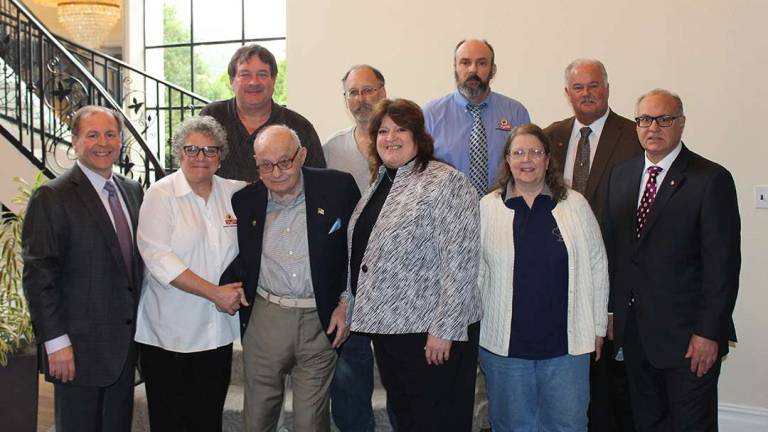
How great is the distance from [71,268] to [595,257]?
80.0 inches

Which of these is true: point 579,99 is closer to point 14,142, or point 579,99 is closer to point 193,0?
point 14,142

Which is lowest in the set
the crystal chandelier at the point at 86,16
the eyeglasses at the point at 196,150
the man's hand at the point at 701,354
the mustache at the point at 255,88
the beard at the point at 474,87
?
the man's hand at the point at 701,354

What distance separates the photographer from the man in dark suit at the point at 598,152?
11.6 feet

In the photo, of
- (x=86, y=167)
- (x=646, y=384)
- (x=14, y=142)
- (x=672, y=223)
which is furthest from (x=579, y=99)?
(x=14, y=142)

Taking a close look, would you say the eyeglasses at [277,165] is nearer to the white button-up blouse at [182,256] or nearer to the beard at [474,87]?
the white button-up blouse at [182,256]

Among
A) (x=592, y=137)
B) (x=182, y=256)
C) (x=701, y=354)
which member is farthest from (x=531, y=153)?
(x=182, y=256)

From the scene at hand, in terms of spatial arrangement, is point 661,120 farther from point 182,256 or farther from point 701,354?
point 182,256

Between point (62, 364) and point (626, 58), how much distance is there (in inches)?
131

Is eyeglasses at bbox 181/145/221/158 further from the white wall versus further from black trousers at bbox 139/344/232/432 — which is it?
the white wall

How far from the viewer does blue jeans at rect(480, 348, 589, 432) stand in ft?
9.82

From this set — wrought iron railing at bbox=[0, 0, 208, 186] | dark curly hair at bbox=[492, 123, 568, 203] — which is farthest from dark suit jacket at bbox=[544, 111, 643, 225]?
wrought iron railing at bbox=[0, 0, 208, 186]

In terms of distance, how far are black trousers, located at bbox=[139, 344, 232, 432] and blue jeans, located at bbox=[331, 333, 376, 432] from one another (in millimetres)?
626

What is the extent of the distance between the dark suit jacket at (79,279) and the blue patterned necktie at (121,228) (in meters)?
0.06

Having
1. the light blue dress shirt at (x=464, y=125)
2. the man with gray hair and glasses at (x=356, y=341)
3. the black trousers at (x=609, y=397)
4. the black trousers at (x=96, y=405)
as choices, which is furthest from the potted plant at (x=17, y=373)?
the black trousers at (x=609, y=397)
